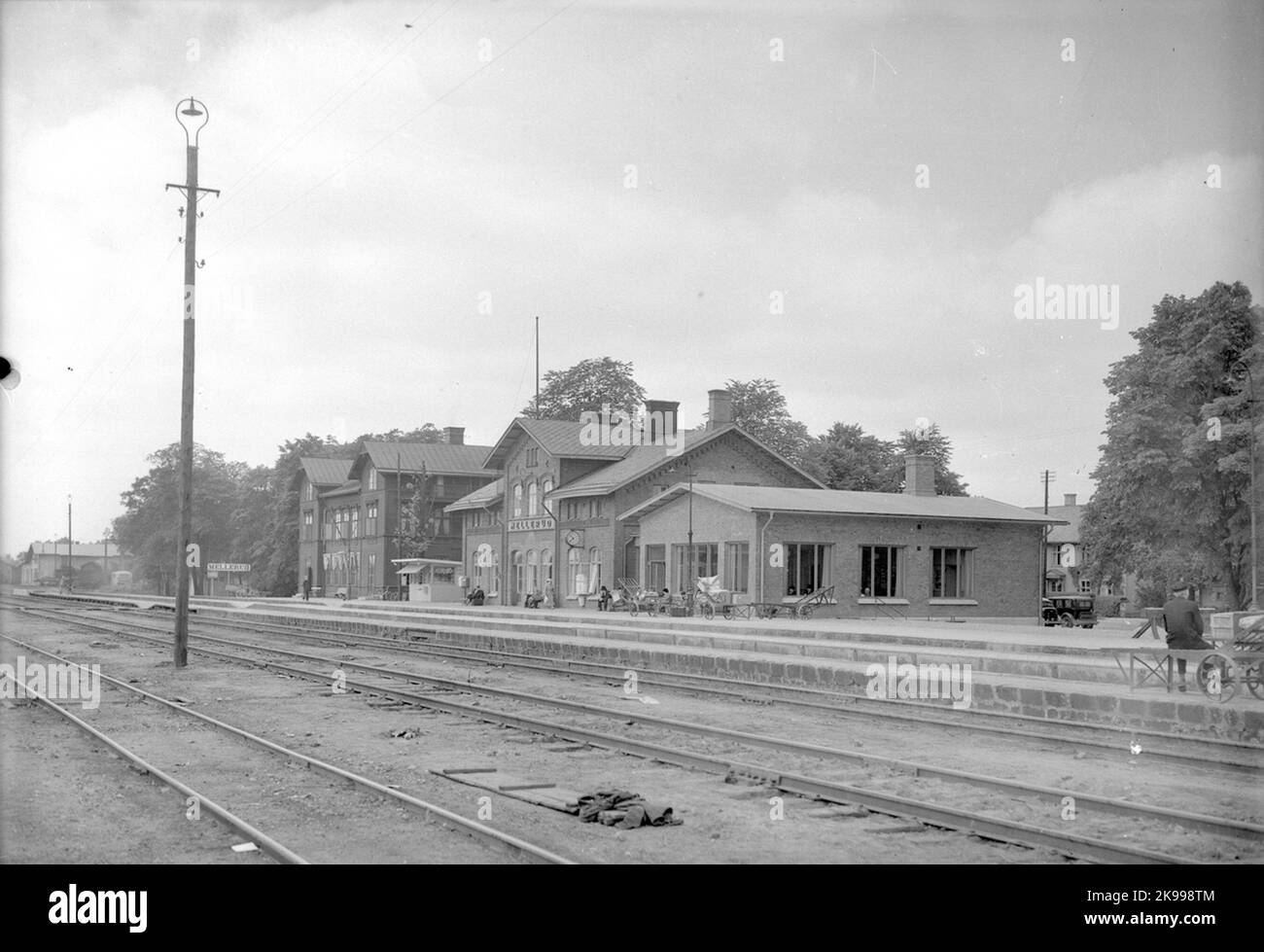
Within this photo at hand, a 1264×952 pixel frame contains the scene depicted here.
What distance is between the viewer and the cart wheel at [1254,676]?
15016 millimetres

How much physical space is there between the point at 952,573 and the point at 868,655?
20.7 meters

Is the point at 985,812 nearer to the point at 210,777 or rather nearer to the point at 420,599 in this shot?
the point at 210,777

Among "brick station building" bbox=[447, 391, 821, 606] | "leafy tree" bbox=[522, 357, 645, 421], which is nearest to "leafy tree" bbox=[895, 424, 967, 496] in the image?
"leafy tree" bbox=[522, 357, 645, 421]

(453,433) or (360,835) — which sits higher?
(453,433)

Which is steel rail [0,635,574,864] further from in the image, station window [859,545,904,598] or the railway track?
station window [859,545,904,598]

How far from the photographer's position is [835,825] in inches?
348

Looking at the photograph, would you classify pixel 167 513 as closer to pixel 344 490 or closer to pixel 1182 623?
pixel 344 490

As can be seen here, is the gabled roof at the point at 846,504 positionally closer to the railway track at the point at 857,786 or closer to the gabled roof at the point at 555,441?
the gabled roof at the point at 555,441

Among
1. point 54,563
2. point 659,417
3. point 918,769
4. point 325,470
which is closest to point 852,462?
point 659,417

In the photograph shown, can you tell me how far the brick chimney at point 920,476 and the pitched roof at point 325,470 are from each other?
4341 cm

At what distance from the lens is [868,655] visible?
23359 mm
